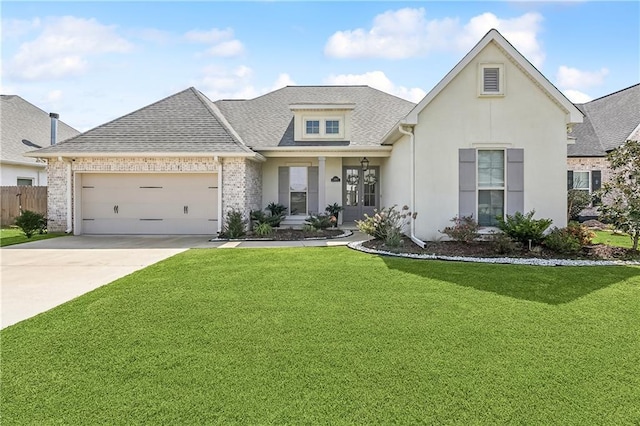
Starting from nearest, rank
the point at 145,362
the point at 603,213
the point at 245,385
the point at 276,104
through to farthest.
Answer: the point at 245,385, the point at 145,362, the point at 603,213, the point at 276,104

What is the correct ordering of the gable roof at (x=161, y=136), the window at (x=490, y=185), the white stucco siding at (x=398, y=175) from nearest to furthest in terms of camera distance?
1. the window at (x=490, y=185)
2. the white stucco siding at (x=398, y=175)
3. the gable roof at (x=161, y=136)

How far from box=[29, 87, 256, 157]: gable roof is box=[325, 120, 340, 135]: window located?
3.97 metres

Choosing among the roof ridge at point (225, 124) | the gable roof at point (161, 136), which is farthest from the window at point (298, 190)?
the gable roof at point (161, 136)

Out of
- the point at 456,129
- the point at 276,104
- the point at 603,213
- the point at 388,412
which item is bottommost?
the point at 388,412

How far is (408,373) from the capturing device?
346cm

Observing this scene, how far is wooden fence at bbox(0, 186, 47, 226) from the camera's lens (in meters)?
17.2

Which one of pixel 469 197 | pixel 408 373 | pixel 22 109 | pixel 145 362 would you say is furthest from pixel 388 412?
pixel 22 109

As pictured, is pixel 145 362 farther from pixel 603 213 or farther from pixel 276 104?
pixel 276 104

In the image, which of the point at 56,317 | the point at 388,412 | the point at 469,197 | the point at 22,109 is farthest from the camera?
the point at 22,109

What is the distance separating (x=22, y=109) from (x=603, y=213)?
97.0 feet

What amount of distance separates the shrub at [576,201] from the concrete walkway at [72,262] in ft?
30.8

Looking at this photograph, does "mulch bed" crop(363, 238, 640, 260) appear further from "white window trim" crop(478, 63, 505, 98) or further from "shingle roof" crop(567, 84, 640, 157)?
"shingle roof" crop(567, 84, 640, 157)

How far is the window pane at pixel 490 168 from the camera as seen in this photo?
34.9 ft

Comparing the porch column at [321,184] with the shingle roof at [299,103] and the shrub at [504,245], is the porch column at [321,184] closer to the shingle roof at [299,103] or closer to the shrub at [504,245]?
the shingle roof at [299,103]
